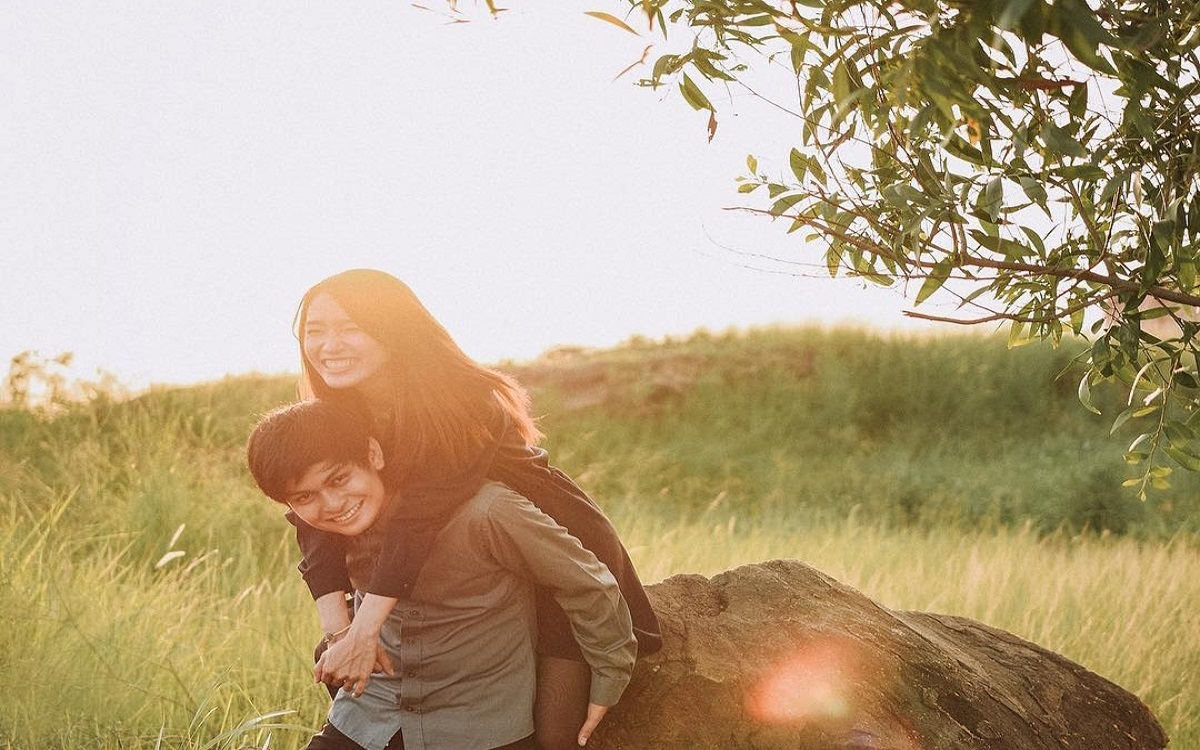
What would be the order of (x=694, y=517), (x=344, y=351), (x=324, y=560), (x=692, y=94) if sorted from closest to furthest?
1. (x=692, y=94)
2. (x=344, y=351)
3. (x=324, y=560)
4. (x=694, y=517)

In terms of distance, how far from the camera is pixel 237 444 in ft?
35.4

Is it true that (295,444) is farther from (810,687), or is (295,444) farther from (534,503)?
(810,687)

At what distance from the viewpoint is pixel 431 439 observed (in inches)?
121

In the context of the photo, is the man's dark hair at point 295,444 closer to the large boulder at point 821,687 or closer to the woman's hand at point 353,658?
the woman's hand at point 353,658

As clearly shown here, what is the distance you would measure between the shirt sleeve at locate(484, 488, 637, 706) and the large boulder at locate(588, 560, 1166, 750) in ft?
1.37

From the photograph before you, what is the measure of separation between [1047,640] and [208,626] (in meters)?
4.54

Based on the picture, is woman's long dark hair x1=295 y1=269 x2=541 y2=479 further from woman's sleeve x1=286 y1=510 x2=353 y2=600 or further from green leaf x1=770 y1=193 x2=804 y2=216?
green leaf x1=770 y1=193 x2=804 y2=216

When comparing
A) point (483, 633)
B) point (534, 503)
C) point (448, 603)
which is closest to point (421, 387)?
Answer: point (534, 503)

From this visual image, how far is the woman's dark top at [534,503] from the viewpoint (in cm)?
299

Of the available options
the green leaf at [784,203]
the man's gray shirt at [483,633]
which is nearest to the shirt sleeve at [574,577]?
the man's gray shirt at [483,633]

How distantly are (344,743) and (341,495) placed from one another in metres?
0.77

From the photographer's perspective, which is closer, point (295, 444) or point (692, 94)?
point (692, 94)

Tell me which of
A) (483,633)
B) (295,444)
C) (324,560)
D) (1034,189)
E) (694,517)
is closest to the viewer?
(1034,189)

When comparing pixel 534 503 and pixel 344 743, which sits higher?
pixel 534 503
